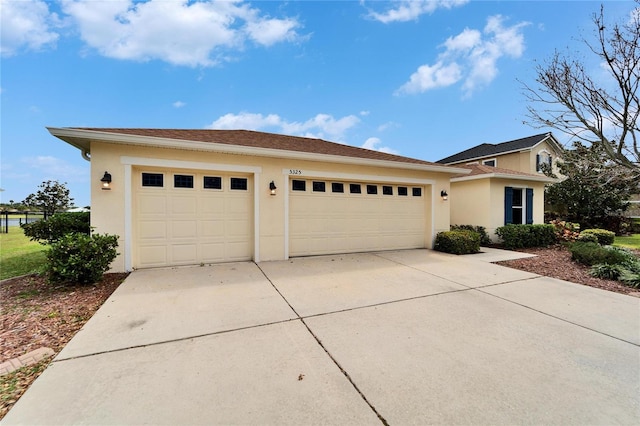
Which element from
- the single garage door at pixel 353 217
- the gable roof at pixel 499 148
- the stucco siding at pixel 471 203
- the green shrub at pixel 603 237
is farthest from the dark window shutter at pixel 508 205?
the gable roof at pixel 499 148

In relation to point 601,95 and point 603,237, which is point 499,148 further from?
point 601,95

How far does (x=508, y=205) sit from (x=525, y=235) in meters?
1.48

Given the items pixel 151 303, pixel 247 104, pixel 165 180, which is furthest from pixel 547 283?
pixel 247 104

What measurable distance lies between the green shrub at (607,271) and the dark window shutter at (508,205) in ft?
15.2

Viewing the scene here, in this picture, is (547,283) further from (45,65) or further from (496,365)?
(45,65)

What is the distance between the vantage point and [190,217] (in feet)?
21.0

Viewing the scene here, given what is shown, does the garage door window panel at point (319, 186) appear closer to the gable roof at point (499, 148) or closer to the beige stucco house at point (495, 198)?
the beige stucco house at point (495, 198)

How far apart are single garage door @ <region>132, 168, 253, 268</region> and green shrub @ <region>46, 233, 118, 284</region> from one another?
3.84 ft

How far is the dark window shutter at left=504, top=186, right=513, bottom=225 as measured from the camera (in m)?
10.7

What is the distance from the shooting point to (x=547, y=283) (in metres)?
5.37

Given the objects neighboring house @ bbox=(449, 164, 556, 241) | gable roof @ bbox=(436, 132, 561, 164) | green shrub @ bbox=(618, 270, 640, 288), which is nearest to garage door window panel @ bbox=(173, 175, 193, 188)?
neighboring house @ bbox=(449, 164, 556, 241)

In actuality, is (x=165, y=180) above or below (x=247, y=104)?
below

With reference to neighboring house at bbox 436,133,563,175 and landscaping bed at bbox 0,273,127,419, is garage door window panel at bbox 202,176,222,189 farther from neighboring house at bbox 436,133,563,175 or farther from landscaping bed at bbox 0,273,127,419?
neighboring house at bbox 436,133,563,175

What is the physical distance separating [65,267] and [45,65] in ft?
22.6
